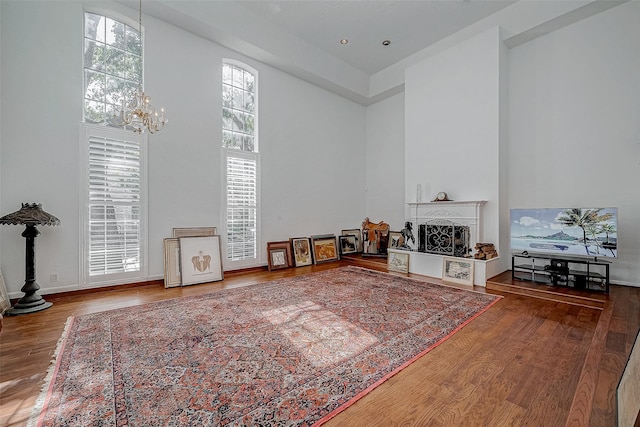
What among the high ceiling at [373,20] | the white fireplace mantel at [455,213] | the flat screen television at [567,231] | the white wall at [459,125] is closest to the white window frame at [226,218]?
the high ceiling at [373,20]

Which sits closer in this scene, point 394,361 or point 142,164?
point 394,361

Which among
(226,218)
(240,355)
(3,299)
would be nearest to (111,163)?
(226,218)

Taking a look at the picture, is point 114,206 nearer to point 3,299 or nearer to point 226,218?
point 3,299

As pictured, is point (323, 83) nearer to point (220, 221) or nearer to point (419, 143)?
point (419, 143)

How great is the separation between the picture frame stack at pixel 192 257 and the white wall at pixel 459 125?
4029 mm

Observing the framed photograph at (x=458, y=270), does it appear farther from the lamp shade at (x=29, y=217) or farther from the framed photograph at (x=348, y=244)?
the lamp shade at (x=29, y=217)

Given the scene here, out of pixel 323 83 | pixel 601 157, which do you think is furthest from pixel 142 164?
pixel 601 157

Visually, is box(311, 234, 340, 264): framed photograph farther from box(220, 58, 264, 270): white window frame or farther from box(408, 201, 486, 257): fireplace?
box(408, 201, 486, 257): fireplace

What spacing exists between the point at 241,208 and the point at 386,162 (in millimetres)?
3925

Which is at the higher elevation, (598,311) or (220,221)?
(220,221)

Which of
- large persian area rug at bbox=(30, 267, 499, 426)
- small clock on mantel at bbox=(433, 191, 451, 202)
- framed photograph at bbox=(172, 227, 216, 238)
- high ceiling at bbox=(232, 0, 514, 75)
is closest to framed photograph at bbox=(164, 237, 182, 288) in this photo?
framed photograph at bbox=(172, 227, 216, 238)

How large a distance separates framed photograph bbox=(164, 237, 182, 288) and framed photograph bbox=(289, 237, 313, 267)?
222 centimetres

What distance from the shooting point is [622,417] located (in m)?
1.24

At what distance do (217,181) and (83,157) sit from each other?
5.98 ft
